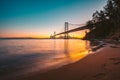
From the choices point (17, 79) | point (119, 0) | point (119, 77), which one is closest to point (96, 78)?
point (119, 77)

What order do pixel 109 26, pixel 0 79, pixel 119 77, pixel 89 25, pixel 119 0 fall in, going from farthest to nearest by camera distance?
pixel 89 25, pixel 109 26, pixel 119 0, pixel 0 79, pixel 119 77

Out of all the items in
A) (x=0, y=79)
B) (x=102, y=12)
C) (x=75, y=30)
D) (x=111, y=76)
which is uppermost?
(x=102, y=12)

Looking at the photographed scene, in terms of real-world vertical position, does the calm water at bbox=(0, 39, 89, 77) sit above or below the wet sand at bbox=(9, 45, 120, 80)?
below

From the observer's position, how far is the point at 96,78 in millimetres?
4652

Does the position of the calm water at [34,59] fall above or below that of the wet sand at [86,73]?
below

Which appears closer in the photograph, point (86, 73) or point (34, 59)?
point (86, 73)

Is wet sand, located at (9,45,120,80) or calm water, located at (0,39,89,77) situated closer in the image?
wet sand, located at (9,45,120,80)

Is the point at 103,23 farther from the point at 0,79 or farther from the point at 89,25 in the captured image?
the point at 0,79

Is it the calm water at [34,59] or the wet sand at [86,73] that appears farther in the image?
the calm water at [34,59]

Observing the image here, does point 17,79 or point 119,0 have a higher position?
point 119,0

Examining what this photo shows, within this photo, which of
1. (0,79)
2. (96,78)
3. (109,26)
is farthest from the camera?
(109,26)

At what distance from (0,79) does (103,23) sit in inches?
2505

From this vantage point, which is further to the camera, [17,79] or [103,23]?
[103,23]

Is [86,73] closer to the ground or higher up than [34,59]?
higher up
